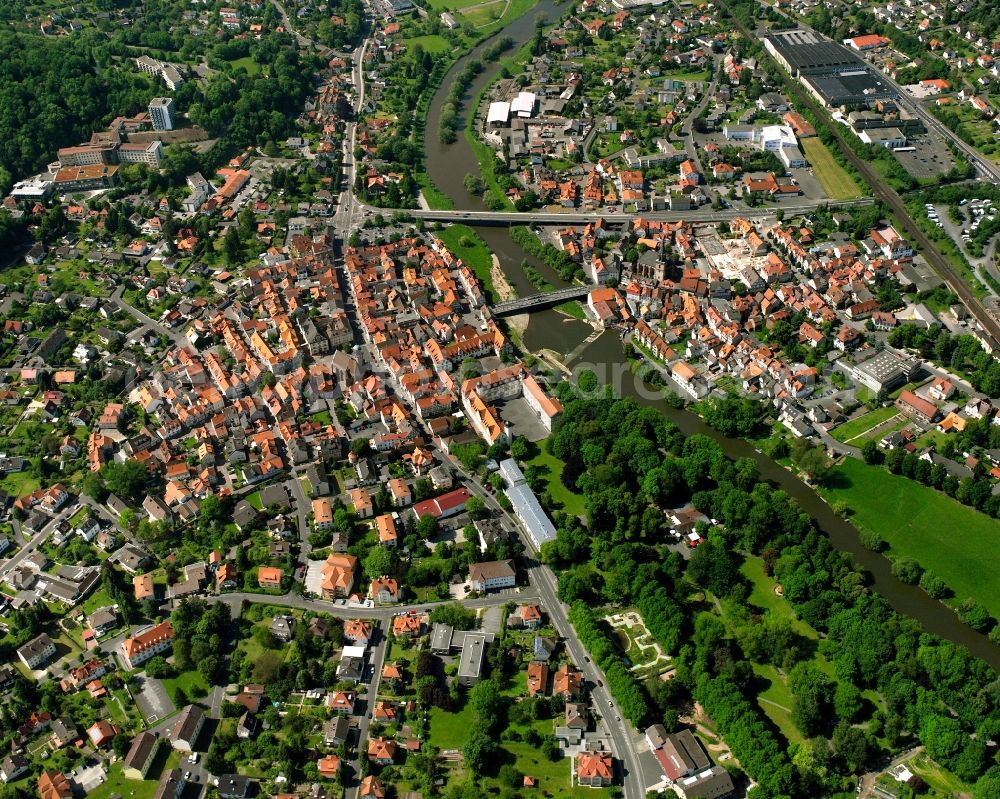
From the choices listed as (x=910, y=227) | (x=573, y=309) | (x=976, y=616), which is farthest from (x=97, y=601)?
(x=910, y=227)

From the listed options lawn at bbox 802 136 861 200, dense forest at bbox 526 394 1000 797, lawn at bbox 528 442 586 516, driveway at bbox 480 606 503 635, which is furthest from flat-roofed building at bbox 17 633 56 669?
lawn at bbox 802 136 861 200

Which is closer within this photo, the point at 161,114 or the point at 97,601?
the point at 97,601

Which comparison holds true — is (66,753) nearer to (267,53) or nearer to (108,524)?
(108,524)

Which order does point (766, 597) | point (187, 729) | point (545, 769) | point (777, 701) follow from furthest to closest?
point (766, 597)
point (777, 701)
point (187, 729)
point (545, 769)

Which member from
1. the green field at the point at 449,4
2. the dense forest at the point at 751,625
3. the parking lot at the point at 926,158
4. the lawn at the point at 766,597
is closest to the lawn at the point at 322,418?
the dense forest at the point at 751,625

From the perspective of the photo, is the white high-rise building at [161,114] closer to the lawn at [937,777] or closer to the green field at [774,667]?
the green field at [774,667]

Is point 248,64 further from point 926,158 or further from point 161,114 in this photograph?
point 926,158

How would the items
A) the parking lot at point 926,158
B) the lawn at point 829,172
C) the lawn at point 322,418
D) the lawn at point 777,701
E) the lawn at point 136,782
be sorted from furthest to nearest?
the parking lot at point 926,158
the lawn at point 829,172
the lawn at point 322,418
the lawn at point 777,701
the lawn at point 136,782
